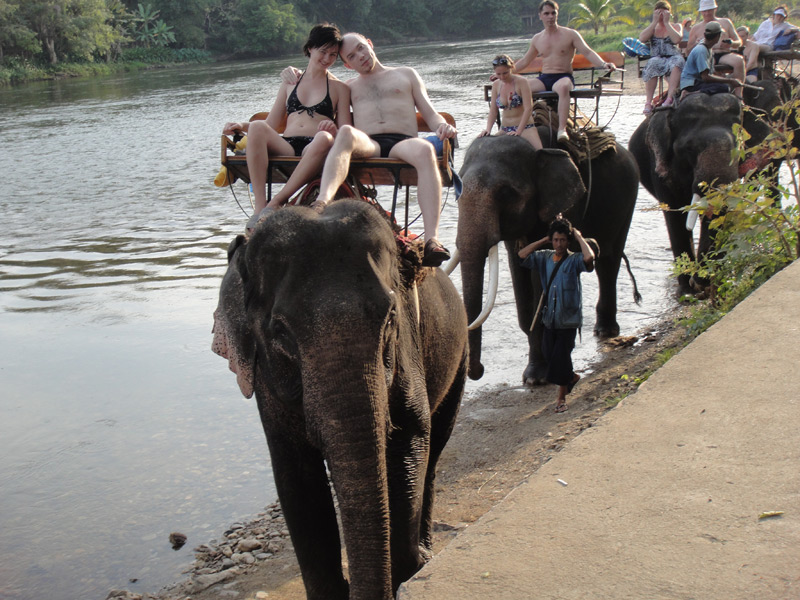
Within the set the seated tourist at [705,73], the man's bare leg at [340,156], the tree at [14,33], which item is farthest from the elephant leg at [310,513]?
the tree at [14,33]

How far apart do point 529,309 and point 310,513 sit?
3.90 metres

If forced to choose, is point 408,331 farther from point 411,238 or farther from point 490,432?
point 490,432

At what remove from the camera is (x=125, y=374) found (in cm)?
783

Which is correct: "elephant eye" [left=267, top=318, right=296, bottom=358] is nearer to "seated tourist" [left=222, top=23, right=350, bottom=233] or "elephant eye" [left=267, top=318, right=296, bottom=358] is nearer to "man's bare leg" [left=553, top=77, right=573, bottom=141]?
"seated tourist" [left=222, top=23, right=350, bottom=233]

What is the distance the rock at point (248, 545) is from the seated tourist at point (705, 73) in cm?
575

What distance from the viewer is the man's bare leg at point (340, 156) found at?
3555 mm

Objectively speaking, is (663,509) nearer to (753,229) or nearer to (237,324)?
(237,324)

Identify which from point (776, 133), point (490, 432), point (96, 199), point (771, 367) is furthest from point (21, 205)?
point (771, 367)

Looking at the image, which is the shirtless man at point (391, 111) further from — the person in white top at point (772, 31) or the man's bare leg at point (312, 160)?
the person in white top at point (772, 31)

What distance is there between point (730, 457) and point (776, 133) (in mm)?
3009

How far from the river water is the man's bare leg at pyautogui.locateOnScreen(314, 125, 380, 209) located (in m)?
2.32

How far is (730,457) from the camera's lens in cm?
305

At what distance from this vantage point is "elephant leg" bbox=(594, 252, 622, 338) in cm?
759

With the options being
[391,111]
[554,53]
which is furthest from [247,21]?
[391,111]
